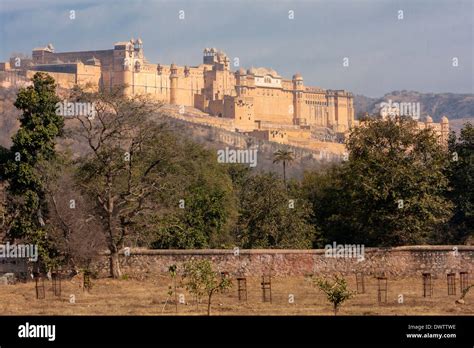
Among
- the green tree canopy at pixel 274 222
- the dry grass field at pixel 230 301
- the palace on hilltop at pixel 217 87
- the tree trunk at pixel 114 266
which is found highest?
the palace on hilltop at pixel 217 87

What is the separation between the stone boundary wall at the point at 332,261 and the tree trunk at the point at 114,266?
1.02 metres

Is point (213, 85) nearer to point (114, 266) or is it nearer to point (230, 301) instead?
point (114, 266)

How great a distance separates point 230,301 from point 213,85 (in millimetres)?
108376

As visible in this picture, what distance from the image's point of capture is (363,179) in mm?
27125

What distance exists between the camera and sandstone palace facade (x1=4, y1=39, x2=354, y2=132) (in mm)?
117875

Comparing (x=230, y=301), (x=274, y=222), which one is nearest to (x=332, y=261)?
(x=274, y=222)

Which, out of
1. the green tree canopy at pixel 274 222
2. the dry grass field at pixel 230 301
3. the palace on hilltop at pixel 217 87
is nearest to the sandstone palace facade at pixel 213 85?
the palace on hilltop at pixel 217 87

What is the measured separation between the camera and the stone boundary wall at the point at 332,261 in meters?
25.0

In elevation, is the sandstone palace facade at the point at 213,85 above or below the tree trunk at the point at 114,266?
above

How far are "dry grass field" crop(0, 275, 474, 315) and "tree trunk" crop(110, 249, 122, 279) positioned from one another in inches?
18.7

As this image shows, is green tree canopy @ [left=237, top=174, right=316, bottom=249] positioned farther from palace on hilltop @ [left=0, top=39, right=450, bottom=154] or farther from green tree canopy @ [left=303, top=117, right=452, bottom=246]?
palace on hilltop @ [left=0, top=39, right=450, bottom=154]

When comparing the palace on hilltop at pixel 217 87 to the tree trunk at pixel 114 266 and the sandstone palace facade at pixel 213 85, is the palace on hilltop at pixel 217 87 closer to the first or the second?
the sandstone palace facade at pixel 213 85

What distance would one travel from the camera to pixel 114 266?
2569 centimetres
